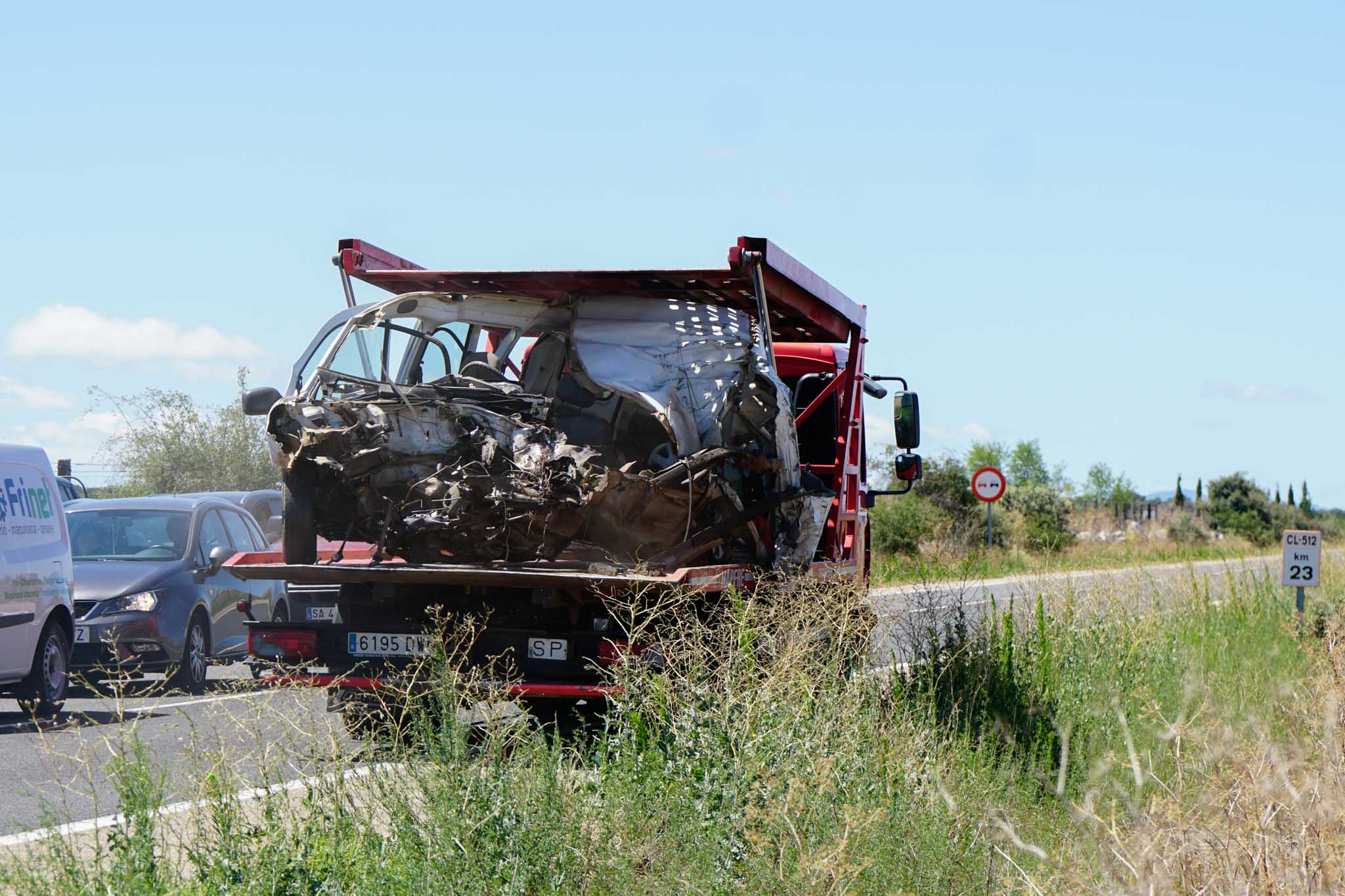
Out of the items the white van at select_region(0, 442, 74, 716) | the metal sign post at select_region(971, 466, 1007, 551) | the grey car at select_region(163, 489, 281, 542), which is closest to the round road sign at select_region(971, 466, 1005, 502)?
the metal sign post at select_region(971, 466, 1007, 551)

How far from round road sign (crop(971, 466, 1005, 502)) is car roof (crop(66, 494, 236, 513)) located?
15.6m

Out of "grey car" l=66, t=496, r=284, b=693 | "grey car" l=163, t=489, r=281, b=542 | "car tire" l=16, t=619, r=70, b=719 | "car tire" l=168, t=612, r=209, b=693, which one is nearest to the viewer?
"car tire" l=16, t=619, r=70, b=719

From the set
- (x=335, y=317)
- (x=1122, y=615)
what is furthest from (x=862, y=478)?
(x=335, y=317)

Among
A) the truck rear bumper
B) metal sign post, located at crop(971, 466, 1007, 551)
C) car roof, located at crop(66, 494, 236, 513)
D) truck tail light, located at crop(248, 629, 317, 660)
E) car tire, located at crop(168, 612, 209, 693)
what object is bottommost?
car tire, located at crop(168, 612, 209, 693)

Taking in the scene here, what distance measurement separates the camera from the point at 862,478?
12484mm

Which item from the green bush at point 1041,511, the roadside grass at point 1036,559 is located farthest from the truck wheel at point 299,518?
the green bush at point 1041,511

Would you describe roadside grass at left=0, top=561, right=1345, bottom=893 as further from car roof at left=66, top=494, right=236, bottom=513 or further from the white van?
car roof at left=66, top=494, right=236, bottom=513

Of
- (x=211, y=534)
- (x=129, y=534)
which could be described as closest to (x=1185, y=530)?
(x=211, y=534)

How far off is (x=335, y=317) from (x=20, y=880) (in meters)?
5.20

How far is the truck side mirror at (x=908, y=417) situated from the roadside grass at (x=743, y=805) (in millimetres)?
5129

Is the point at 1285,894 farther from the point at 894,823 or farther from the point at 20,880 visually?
the point at 20,880

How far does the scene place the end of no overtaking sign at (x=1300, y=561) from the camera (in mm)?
13242

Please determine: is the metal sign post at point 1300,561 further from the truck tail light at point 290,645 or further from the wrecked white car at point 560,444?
the truck tail light at point 290,645

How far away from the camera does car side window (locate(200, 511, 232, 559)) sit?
44.3ft
